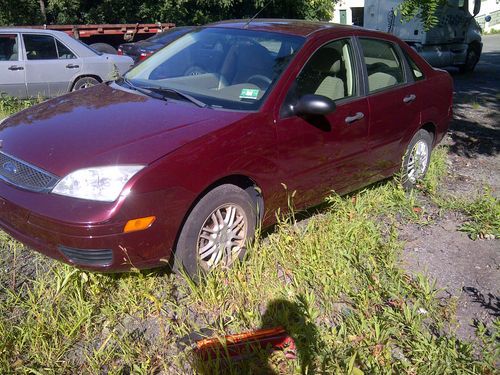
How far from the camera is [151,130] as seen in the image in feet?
10.1

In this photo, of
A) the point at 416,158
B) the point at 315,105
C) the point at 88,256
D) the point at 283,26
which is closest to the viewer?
the point at 88,256

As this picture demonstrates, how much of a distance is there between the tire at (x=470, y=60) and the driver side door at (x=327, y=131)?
470 inches

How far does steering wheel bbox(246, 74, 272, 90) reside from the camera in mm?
3621

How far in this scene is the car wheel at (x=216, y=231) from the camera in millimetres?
3107

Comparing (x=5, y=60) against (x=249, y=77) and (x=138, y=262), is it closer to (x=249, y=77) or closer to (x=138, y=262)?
(x=249, y=77)

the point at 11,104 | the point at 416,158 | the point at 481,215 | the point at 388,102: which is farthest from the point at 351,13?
the point at 481,215

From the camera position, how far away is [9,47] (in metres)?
8.09

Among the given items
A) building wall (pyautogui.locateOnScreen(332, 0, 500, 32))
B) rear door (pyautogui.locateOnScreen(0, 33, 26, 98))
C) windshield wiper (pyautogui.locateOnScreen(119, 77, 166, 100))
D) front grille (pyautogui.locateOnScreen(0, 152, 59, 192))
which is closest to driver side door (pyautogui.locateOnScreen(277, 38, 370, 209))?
windshield wiper (pyautogui.locateOnScreen(119, 77, 166, 100))

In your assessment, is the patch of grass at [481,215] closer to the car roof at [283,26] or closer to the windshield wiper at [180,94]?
the car roof at [283,26]

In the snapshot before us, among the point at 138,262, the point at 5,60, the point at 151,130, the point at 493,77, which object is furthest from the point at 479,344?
the point at 493,77

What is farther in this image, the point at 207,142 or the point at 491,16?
the point at 491,16

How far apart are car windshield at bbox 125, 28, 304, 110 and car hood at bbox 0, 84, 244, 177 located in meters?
0.28

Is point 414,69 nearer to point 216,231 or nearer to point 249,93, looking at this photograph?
point 249,93

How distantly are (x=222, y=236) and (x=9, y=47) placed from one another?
652 centimetres
